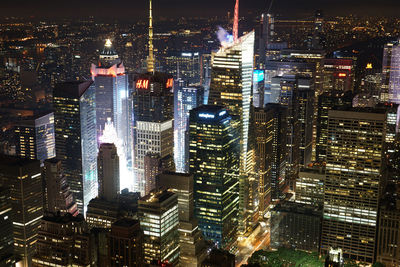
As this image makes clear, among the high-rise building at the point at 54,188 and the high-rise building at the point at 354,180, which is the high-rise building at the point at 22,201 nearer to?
the high-rise building at the point at 54,188

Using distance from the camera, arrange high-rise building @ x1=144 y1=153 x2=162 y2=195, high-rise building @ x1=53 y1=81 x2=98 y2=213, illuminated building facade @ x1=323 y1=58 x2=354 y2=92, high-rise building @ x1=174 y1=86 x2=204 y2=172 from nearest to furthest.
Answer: high-rise building @ x1=144 y1=153 x2=162 y2=195 < high-rise building @ x1=53 y1=81 x2=98 y2=213 < high-rise building @ x1=174 y1=86 x2=204 y2=172 < illuminated building facade @ x1=323 y1=58 x2=354 y2=92

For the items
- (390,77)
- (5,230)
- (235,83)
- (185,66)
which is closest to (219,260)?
(5,230)

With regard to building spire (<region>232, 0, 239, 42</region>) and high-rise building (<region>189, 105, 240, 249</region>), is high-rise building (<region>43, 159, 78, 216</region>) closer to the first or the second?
high-rise building (<region>189, 105, 240, 249</region>)

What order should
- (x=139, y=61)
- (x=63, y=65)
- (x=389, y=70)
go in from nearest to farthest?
(x=63, y=65) → (x=139, y=61) → (x=389, y=70)

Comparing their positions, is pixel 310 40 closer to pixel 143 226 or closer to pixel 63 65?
pixel 63 65

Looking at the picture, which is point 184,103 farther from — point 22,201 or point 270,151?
point 22,201

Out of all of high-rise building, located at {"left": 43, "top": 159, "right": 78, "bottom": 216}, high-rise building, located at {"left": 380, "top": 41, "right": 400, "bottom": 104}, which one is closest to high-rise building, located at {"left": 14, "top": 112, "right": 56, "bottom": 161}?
high-rise building, located at {"left": 43, "top": 159, "right": 78, "bottom": 216}

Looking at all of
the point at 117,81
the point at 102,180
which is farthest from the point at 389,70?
the point at 102,180
